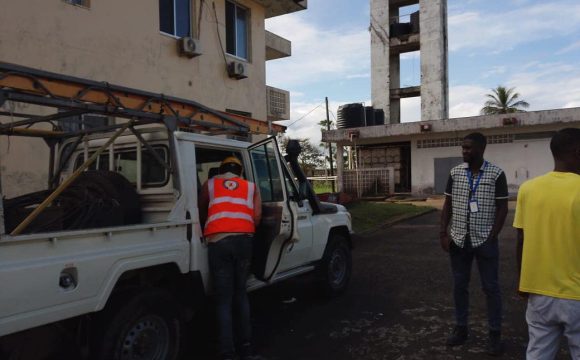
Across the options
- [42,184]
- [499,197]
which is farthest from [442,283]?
[42,184]

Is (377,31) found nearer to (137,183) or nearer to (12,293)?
(137,183)

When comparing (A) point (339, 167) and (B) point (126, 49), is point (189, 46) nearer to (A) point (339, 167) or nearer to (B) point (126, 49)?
(B) point (126, 49)

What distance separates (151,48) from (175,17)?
1290 millimetres

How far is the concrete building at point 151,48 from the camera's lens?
25.2ft

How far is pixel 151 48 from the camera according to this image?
1002 centimetres

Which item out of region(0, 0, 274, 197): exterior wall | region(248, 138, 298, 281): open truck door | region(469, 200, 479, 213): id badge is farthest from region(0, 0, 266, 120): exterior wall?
region(469, 200, 479, 213): id badge

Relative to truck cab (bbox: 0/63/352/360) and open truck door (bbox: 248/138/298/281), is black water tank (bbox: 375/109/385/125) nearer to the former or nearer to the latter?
truck cab (bbox: 0/63/352/360)

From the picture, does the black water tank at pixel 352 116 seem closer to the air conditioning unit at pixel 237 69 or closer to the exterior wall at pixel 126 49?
the exterior wall at pixel 126 49

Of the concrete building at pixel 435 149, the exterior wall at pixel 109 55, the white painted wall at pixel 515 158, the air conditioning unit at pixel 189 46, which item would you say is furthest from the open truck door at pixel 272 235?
the white painted wall at pixel 515 158

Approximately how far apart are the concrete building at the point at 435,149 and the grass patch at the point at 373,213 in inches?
225

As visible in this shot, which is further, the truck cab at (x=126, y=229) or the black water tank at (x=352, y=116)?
the black water tank at (x=352, y=116)

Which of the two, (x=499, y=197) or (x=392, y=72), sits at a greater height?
(x=392, y=72)

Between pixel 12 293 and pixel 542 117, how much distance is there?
67.1 ft

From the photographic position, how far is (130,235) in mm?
3248
